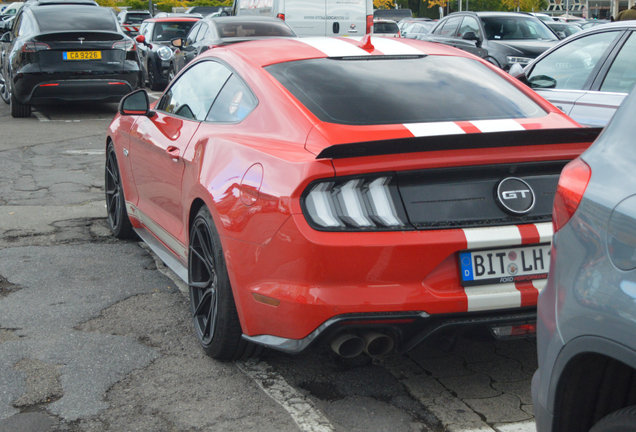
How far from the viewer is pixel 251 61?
12.8 feet

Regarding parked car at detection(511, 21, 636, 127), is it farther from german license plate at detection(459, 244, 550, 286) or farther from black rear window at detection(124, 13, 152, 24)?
black rear window at detection(124, 13, 152, 24)

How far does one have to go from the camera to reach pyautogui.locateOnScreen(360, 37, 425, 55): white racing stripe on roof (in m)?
4.04

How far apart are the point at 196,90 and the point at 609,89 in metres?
3.06

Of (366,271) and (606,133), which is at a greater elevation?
(606,133)

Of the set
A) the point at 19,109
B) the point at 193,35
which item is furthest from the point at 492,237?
the point at 193,35

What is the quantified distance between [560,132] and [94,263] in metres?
3.34

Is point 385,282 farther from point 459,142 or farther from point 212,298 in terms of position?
point 212,298

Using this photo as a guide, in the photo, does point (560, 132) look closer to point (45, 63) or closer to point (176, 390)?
point (176, 390)

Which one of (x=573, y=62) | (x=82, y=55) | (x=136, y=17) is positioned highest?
(x=573, y=62)

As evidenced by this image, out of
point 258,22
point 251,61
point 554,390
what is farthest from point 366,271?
point 258,22

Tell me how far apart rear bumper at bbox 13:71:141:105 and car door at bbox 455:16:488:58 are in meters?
6.11

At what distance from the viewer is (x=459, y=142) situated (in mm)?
2922

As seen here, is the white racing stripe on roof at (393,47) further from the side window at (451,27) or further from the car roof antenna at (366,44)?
the side window at (451,27)

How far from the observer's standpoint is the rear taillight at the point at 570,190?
6.59 ft
